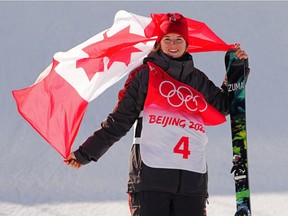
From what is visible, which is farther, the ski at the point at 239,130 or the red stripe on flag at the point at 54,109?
the red stripe on flag at the point at 54,109

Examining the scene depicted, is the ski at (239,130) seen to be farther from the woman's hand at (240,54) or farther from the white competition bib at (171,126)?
the white competition bib at (171,126)

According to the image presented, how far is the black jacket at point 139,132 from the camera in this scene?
308 centimetres

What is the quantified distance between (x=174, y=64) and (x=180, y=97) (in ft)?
0.49

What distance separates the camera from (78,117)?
3590mm

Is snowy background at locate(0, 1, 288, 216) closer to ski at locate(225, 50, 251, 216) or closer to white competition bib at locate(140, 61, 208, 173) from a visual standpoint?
ski at locate(225, 50, 251, 216)

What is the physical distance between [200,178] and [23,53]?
21.7 ft

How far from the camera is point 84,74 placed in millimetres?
3713

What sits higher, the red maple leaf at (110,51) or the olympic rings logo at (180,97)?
the red maple leaf at (110,51)

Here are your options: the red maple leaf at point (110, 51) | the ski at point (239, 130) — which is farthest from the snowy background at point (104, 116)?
the red maple leaf at point (110, 51)

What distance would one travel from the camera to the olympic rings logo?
3.21 meters

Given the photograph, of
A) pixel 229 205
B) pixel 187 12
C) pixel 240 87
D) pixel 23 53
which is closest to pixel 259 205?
pixel 229 205

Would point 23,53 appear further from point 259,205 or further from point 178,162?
point 178,162

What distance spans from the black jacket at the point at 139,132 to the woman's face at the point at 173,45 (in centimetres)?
3

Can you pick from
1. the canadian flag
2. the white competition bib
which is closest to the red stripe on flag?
the canadian flag
